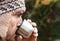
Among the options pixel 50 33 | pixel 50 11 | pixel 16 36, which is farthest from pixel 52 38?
pixel 16 36

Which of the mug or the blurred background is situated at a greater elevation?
the mug

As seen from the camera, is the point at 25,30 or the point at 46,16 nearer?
the point at 25,30

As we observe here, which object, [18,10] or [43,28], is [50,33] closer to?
[43,28]

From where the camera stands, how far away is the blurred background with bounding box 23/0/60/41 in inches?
101

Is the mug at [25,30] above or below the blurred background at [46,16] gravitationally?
above

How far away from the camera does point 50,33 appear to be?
276cm

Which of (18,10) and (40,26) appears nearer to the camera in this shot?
(18,10)

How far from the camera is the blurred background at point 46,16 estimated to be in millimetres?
2570

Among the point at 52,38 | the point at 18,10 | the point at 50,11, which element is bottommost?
the point at 52,38

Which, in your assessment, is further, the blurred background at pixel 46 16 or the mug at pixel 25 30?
the blurred background at pixel 46 16

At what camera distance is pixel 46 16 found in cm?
267

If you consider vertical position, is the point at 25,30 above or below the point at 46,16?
above

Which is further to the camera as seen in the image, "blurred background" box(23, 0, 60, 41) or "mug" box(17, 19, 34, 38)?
"blurred background" box(23, 0, 60, 41)

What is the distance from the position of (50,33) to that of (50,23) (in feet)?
0.28
